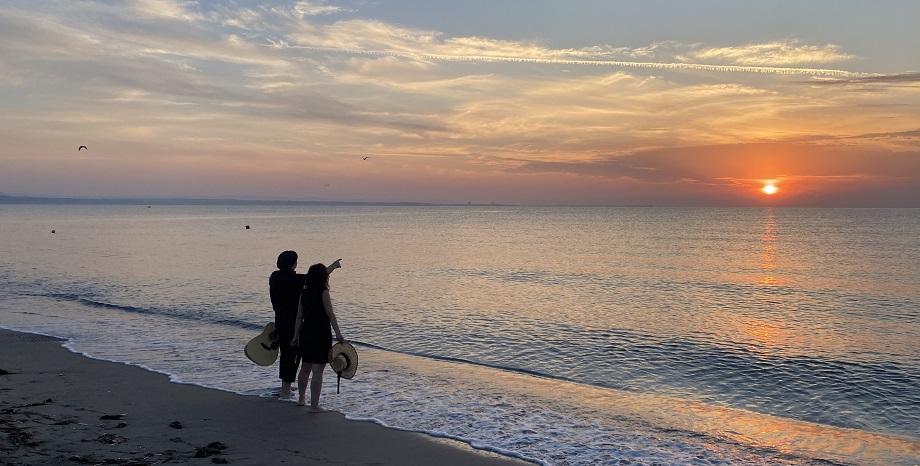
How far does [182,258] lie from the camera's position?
44.0m

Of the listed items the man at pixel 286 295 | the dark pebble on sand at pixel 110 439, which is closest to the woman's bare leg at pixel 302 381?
the man at pixel 286 295

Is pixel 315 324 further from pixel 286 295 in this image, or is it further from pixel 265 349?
pixel 265 349

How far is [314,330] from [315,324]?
8 cm

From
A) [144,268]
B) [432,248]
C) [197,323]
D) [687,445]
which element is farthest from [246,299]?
[432,248]

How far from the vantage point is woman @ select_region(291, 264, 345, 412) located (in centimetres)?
893

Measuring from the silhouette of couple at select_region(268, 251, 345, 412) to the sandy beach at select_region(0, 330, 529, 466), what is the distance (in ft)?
1.93

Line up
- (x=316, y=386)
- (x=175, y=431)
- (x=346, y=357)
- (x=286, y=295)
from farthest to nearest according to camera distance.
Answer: (x=346, y=357), (x=286, y=295), (x=316, y=386), (x=175, y=431)

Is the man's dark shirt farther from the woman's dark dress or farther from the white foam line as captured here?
the white foam line

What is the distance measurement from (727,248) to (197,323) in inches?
2140

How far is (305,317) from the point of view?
908cm

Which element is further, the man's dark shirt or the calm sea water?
the man's dark shirt

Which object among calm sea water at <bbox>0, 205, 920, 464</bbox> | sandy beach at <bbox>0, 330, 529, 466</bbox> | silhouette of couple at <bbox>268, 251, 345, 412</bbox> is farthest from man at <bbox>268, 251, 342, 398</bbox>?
calm sea water at <bbox>0, 205, 920, 464</bbox>

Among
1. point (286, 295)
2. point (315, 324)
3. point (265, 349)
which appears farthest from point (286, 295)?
point (265, 349)

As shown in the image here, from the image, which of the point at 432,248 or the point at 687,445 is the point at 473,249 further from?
the point at 687,445
